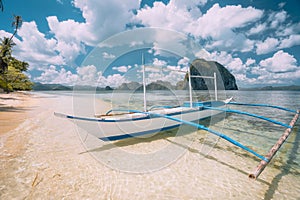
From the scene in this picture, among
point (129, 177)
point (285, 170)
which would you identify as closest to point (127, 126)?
point (129, 177)

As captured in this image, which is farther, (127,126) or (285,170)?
(127,126)

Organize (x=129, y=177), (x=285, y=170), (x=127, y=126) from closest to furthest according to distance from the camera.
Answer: (x=129, y=177), (x=285, y=170), (x=127, y=126)

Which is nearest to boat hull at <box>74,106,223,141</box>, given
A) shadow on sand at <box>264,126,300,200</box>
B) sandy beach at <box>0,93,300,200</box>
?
sandy beach at <box>0,93,300,200</box>

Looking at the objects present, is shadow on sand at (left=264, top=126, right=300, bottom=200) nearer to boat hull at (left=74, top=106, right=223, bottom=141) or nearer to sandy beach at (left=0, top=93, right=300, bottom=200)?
sandy beach at (left=0, top=93, right=300, bottom=200)

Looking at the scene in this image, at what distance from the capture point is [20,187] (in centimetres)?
225

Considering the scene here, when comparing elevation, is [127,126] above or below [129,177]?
above

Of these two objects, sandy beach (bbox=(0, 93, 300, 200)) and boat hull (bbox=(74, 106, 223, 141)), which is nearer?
sandy beach (bbox=(0, 93, 300, 200))

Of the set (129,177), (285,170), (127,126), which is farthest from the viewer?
(127,126)

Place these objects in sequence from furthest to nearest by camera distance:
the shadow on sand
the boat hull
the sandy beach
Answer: the boat hull, the shadow on sand, the sandy beach

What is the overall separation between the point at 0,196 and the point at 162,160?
9.26 feet

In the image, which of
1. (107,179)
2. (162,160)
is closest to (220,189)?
(162,160)

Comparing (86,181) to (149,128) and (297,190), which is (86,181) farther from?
(297,190)

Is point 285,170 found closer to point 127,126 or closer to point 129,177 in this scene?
point 129,177

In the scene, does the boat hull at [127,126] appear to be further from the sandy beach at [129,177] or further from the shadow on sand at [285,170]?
the shadow on sand at [285,170]
